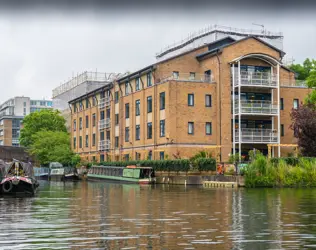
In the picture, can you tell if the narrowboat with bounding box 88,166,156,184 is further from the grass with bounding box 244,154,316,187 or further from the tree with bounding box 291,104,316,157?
the tree with bounding box 291,104,316,157

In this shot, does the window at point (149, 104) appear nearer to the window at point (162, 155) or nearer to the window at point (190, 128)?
the window at point (162, 155)

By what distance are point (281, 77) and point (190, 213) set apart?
48.3m

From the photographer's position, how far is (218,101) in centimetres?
6556

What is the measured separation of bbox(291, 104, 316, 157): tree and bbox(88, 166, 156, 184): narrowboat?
1540cm

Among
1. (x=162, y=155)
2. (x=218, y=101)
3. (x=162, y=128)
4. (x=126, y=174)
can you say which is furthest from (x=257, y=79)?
(x=126, y=174)

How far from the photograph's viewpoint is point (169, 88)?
6406 centimetres

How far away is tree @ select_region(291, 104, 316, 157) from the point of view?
5628 cm

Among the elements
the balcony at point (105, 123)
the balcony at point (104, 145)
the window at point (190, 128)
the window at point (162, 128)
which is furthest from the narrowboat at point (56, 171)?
the window at point (190, 128)

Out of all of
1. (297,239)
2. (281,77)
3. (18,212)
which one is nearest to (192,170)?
(281,77)

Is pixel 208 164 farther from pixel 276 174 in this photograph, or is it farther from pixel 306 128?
pixel 306 128

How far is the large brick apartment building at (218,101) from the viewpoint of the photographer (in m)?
64.2

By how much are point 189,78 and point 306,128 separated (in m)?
15.9

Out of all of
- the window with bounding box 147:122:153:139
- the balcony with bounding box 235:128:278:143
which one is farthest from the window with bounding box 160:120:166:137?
the balcony with bounding box 235:128:278:143

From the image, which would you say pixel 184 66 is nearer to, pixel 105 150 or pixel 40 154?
pixel 105 150
